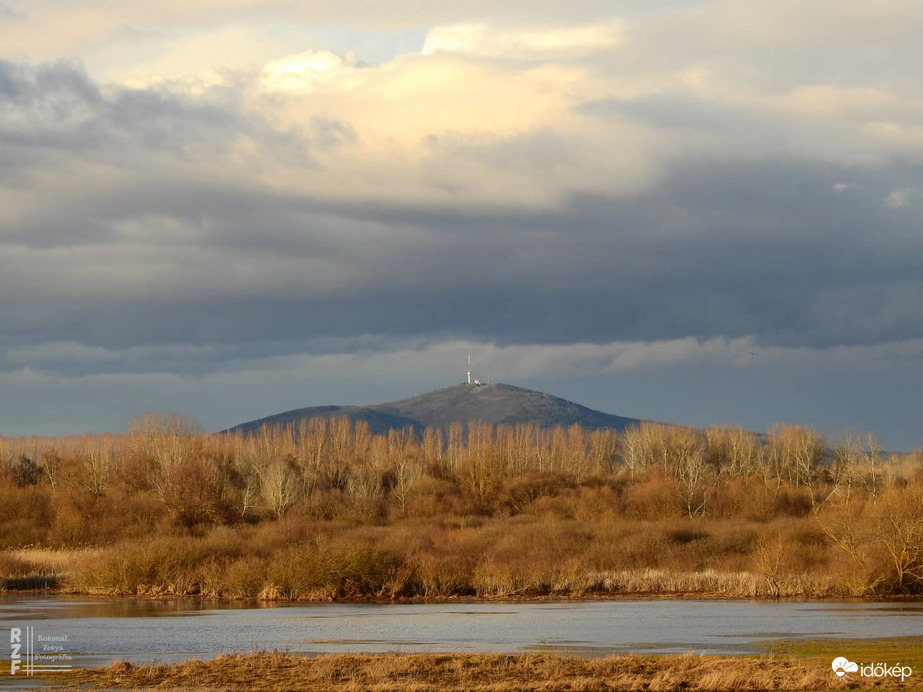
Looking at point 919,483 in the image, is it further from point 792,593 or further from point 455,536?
point 455,536

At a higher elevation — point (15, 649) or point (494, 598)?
point (15, 649)

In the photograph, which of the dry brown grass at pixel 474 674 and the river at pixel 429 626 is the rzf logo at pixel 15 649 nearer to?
the river at pixel 429 626

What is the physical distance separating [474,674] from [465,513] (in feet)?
331

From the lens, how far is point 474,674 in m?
35.8

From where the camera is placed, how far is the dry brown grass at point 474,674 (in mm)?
33094

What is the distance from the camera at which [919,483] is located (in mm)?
73500

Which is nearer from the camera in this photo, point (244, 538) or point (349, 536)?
point (349, 536)

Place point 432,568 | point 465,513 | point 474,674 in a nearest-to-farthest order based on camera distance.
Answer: point 474,674, point 432,568, point 465,513

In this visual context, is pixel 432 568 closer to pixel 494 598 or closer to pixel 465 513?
pixel 494 598

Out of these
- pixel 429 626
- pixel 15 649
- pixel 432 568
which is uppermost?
pixel 15 649

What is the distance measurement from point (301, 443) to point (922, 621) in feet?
396

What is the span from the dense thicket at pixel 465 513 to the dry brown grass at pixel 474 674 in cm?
3436

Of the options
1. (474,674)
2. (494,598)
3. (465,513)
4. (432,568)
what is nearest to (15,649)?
(474,674)

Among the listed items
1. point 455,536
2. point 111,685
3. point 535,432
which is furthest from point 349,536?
point 535,432
